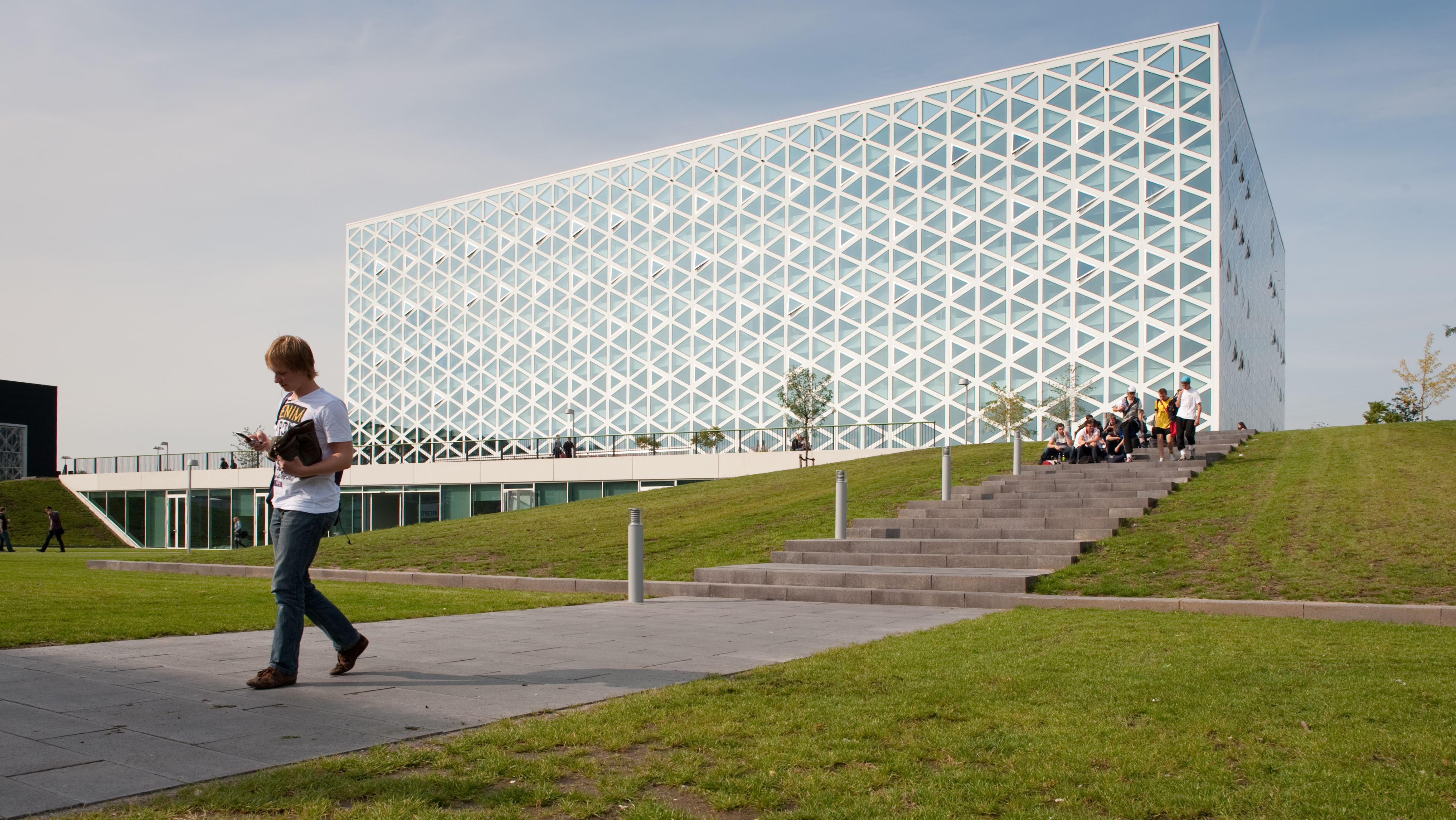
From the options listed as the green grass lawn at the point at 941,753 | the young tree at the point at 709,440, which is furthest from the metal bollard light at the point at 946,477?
the young tree at the point at 709,440

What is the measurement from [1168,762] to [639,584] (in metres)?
8.81

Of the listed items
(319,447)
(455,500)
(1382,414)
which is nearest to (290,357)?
(319,447)

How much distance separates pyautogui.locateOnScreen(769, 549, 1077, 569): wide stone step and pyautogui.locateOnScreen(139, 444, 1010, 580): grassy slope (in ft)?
2.70

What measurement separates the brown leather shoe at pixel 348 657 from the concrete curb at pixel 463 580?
7664mm

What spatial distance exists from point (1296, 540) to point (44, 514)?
5638 centimetres

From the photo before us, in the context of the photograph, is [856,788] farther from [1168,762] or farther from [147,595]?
[147,595]

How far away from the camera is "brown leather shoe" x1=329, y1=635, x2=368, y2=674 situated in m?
6.32

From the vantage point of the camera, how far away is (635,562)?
41.1 feet

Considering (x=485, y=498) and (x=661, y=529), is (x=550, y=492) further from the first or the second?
(x=661, y=529)

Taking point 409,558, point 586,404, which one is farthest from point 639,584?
point 586,404

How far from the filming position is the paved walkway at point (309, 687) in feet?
13.8

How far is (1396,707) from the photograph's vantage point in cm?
528

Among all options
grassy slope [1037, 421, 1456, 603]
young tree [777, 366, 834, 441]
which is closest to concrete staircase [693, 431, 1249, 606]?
grassy slope [1037, 421, 1456, 603]

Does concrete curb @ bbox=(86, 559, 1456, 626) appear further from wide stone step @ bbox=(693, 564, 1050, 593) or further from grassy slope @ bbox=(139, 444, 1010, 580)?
grassy slope @ bbox=(139, 444, 1010, 580)
